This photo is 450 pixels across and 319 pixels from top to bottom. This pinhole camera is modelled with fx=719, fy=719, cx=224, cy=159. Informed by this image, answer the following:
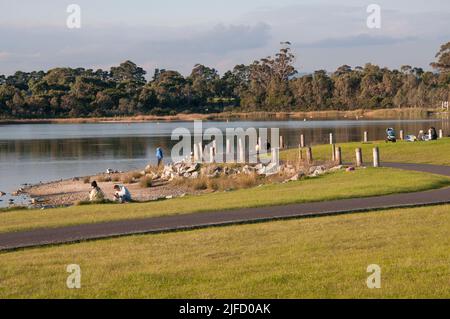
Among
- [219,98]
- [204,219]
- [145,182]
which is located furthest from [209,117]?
[204,219]

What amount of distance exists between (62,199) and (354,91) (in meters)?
132

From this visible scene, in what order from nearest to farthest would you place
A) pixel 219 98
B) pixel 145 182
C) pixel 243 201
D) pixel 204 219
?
pixel 204 219
pixel 243 201
pixel 145 182
pixel 219 98

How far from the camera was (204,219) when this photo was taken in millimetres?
18062

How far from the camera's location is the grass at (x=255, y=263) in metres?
9.95

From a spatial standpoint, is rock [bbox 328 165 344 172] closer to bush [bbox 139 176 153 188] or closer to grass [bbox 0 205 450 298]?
bush [bbox 139 176 153 188]

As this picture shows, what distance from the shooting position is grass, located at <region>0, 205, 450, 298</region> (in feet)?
32.7

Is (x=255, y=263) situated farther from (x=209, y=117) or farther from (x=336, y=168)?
(x=209, y=117)

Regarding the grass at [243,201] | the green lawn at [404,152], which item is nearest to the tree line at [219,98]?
→ the green lawn at [404,152]

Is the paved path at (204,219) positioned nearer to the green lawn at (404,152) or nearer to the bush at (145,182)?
the green lawn at (404,152)

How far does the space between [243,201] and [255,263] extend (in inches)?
393

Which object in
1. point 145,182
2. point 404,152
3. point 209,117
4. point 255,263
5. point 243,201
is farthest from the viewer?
point 209,117

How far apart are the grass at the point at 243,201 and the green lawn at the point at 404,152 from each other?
358 inches

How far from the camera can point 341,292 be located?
31.7 feet

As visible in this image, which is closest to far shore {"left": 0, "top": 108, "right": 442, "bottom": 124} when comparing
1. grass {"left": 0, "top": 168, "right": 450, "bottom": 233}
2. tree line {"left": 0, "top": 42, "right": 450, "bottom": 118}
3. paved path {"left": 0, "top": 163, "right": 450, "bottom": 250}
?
tree line {"left": 0, "top": 42, "right": 450, "bottom": 118}
